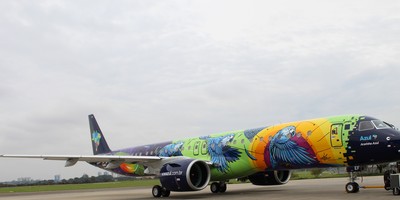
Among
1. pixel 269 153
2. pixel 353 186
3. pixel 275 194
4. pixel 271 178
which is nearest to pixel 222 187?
pixel 271 178

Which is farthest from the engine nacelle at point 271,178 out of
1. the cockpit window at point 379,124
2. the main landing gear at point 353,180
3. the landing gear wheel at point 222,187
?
the cockpit window at point 379,124

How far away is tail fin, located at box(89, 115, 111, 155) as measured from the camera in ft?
99.5

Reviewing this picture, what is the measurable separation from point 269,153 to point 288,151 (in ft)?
3.34

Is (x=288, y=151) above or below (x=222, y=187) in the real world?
above

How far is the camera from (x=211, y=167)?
21109 millimetres

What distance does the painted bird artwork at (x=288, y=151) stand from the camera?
17.6m

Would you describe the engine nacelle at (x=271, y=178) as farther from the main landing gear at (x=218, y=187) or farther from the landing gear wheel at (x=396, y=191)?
the landing gear wheel at (x=396, y=191)

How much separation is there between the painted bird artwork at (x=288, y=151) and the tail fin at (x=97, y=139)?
15.0 metres

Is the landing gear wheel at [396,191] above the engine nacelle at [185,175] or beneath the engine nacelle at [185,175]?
beneath

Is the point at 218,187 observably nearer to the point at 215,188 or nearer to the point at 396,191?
the point at 215,188

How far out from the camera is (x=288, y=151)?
18.1 m

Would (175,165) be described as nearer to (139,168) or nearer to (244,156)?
(244,156)

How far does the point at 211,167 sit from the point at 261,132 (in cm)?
328

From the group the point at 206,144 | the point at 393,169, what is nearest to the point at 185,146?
the point at 206,144
